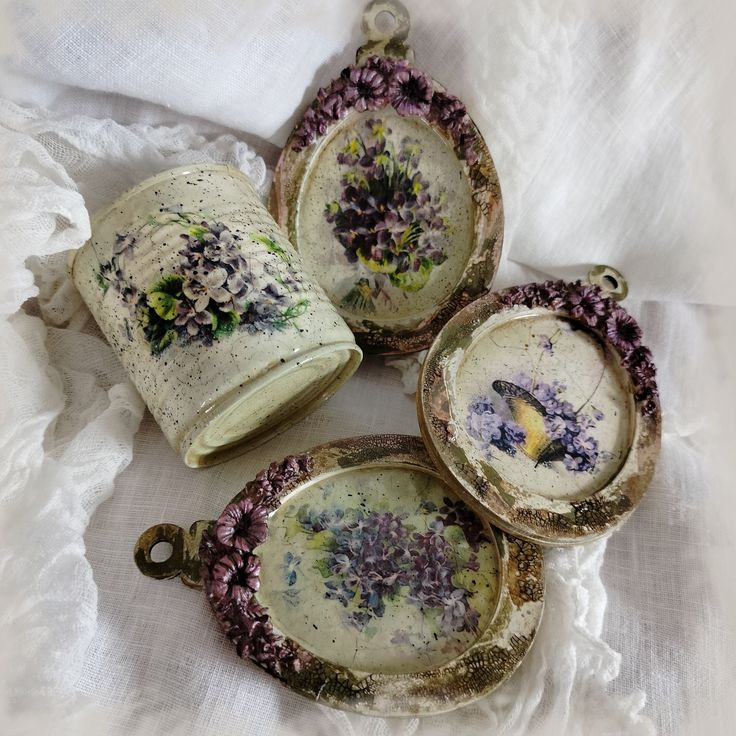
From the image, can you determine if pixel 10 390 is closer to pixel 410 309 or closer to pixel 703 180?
→ pixel 410 309

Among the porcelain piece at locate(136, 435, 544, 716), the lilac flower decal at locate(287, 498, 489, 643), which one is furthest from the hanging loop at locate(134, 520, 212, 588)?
the lilac flower decal at locate(287, 498, 489, 643)

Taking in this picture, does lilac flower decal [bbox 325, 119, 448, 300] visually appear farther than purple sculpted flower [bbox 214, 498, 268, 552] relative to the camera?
Yes

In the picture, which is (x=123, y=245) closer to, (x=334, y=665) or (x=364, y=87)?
(x=364, y=87)

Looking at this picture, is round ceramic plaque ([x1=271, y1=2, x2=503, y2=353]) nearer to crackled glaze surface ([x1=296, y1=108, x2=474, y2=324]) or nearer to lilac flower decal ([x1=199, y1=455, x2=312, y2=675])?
crackled glaze surface ([x1=296, y1=108, x2=474, y2=324])

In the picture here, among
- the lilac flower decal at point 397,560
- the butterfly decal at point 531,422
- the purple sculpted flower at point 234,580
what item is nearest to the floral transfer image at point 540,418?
the butterfly decal at point 531,422

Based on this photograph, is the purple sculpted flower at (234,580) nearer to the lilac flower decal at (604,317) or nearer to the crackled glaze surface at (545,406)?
the crackled glaze surface at (545,406)

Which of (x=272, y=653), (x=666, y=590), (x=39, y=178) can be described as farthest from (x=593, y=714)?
(x=39, y=178)
